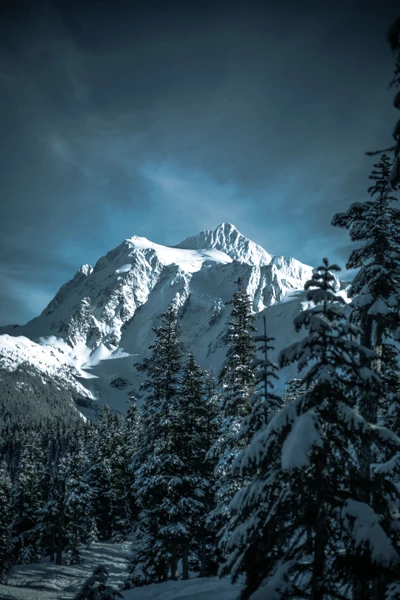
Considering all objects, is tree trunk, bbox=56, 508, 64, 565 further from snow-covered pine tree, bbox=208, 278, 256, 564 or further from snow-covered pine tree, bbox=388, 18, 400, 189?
snow-covered pine tree, bbox=388, 18, 400, 189

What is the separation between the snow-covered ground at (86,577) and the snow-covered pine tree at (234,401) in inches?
86.6

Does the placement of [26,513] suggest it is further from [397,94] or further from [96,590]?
[397,94]

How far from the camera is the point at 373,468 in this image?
10344 mm

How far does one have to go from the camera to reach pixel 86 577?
33406 millimetres

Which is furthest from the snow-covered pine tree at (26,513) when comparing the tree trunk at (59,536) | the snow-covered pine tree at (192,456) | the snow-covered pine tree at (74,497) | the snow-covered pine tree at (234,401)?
the snow-covered pine tree at (234,401)

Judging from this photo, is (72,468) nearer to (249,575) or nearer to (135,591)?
(135,591)

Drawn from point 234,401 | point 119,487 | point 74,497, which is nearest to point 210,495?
point 234,401

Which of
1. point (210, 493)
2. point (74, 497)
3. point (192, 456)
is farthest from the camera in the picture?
point (74, 497)

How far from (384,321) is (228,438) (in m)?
8.86

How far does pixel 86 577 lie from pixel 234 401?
2786cm

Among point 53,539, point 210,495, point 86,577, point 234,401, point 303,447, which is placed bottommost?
point 86,577

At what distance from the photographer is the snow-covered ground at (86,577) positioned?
14750 mm

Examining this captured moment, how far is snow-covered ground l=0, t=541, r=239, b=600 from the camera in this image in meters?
14.8

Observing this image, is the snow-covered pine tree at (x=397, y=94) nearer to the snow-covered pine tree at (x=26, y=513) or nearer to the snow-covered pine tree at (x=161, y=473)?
the snow-covered pine tree at (x=161, y=473)
